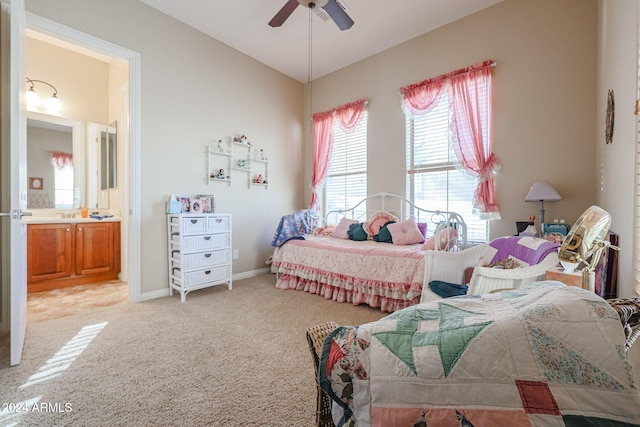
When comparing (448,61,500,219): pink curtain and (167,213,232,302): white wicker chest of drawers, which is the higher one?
(448,61,500,219): pink curtain

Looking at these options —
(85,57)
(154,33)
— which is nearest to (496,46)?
(154,33)

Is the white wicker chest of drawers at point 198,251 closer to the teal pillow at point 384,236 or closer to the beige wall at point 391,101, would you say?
the beige wall at point 391,101

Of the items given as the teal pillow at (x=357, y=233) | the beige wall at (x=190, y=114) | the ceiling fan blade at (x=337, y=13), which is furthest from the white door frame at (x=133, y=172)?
the teal pillow at (x=357, y=233)

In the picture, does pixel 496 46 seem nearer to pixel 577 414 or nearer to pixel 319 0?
pixel 319 0

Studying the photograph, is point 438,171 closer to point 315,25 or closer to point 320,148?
point 320,148

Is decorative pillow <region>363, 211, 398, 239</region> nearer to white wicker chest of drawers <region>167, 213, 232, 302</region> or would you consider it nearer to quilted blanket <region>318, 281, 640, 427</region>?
white wicker chest of drawers <region>167, 213, 232, 302</region>

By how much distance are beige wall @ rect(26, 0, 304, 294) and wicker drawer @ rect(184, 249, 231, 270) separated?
0.38 meters

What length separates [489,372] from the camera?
538mm

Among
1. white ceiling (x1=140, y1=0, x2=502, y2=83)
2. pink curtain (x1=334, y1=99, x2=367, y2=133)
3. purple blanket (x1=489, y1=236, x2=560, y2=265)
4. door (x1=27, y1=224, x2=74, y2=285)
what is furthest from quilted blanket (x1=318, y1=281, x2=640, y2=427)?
door (x1=27, y1=224, x2=74, y2=285)

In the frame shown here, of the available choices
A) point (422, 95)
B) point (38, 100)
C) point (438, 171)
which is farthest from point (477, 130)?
point (38, 100)

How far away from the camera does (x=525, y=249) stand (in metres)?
1.66

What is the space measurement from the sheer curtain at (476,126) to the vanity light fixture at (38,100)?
4840 millimetres

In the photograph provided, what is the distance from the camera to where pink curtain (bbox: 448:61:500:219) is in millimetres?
2892

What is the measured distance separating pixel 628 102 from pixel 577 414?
1.66m
